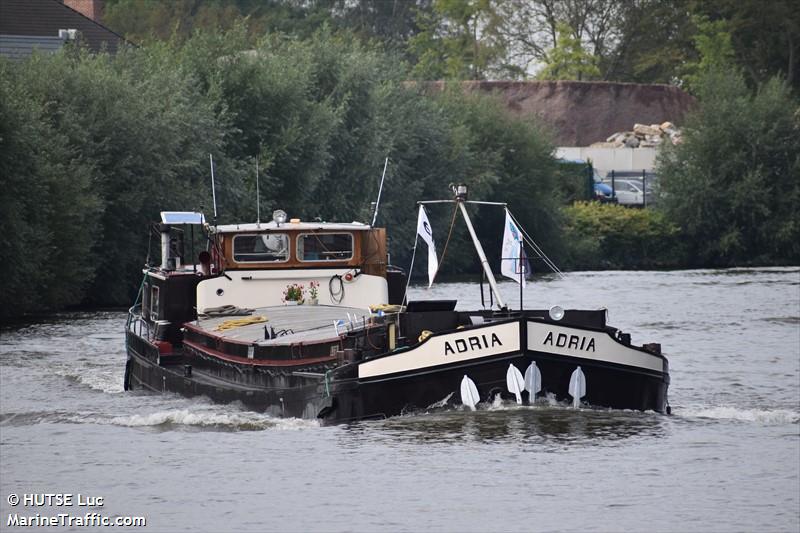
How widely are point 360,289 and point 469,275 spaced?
3870cm

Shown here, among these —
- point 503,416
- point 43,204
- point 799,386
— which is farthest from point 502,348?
point 43,204

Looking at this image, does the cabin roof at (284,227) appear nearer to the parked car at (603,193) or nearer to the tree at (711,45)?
the parked car at (603,193)

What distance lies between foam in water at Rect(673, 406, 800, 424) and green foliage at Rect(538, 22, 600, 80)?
81.0 meters

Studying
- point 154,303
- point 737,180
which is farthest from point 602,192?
point 154,303

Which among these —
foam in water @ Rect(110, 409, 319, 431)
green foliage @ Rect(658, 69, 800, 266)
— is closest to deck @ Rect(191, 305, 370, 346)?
foam in water @ Rect(110, 409, 319, 431)

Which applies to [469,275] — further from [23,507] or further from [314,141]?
[23,507]

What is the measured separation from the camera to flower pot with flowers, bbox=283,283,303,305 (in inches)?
1162

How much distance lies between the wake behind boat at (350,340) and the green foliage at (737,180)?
48971mm

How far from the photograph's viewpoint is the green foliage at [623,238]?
7575 centimetres

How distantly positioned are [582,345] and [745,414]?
406cm

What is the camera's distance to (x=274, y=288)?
29547mm

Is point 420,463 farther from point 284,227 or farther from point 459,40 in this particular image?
point 459,40

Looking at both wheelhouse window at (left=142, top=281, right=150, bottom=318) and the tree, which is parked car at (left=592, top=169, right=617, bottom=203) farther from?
wheelhouse window at (left=142, top=281, right=150, bottom=318)

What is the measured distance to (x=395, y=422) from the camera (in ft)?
79.4
